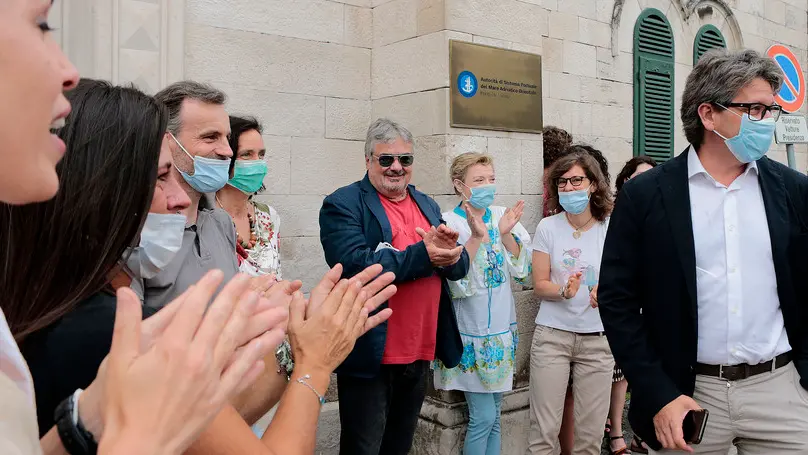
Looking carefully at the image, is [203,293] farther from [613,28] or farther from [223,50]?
[613,28]

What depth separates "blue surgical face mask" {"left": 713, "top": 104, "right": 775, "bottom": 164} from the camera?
8.23ft

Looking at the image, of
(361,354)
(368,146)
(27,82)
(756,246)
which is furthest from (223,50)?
(27,82)

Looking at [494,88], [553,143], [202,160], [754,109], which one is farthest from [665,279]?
[553,143]

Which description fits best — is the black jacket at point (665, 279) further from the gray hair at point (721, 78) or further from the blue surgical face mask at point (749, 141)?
the gray hair at point (721, 78)

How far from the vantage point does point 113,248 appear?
4.61ft

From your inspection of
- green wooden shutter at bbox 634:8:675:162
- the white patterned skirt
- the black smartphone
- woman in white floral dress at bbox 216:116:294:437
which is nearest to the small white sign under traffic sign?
green wooden shutter at bbox 634:8:675:162

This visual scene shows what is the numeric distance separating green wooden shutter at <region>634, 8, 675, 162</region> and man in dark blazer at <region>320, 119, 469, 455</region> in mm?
3744

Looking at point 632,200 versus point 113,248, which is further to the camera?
point 632,200

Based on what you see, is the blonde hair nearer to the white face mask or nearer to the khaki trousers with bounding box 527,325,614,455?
the khaki trousers with bounding box 527,325,614,455

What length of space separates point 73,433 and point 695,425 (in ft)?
6.67

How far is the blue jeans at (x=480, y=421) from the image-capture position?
12.9 ft

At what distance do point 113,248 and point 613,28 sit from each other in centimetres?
584

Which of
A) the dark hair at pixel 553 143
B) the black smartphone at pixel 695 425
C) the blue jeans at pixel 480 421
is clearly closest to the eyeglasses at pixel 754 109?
the black smartphone at pixel 695 425

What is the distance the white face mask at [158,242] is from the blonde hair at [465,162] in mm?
2440
